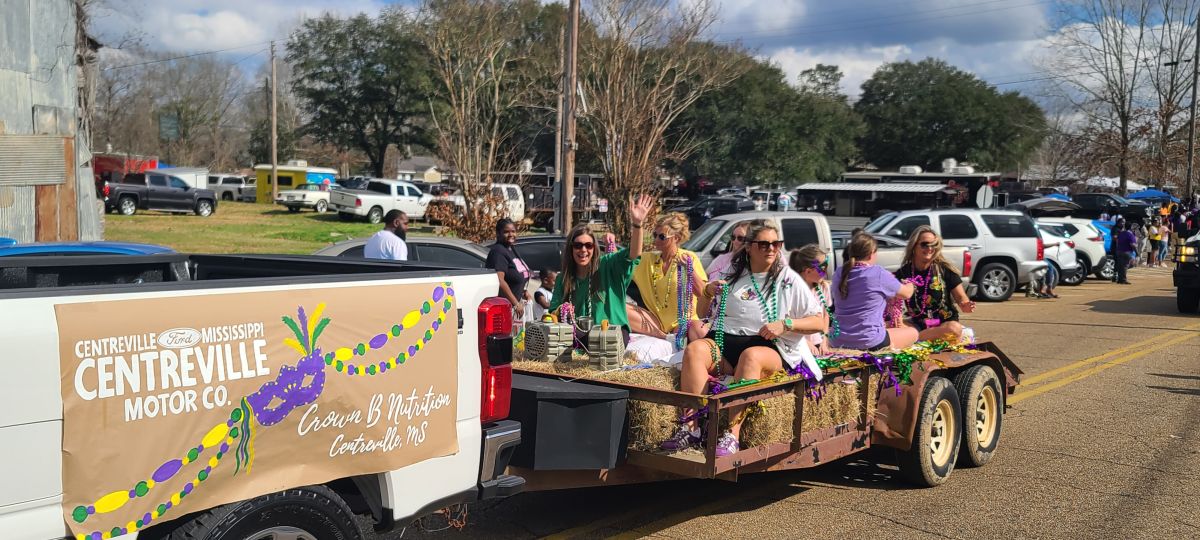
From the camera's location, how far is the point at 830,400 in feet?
19.6

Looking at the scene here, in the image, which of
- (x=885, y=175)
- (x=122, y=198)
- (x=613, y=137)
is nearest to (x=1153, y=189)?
(x=885, y=175)

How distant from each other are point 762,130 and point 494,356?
6445 cm

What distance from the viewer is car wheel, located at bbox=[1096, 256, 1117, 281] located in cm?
2547

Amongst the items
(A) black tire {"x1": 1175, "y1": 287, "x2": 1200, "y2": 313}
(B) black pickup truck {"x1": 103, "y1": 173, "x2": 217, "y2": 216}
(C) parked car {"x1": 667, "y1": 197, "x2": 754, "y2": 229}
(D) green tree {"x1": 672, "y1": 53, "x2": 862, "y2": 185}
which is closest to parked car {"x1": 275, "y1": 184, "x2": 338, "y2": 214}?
(B) black pickup truck {"x1": 103, "y1": 173, "x2": 217, "y2": 216}

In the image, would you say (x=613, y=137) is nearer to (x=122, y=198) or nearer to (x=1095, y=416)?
(x=1095, y=416)

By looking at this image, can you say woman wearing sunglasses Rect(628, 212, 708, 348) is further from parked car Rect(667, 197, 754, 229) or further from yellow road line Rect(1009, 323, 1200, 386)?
parked car Rect(667, 197, 754, 229)

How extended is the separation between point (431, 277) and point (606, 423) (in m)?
1.33

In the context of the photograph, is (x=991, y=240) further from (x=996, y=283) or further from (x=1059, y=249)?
(x=1059, y=249)

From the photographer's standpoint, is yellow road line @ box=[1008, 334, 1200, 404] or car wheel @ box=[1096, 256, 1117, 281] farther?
car wheel @ box=[1096, 256, 1117, 281]

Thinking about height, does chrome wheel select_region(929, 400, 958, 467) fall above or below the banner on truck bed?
below

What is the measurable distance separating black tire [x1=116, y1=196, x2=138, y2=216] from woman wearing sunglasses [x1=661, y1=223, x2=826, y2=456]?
3817 cm

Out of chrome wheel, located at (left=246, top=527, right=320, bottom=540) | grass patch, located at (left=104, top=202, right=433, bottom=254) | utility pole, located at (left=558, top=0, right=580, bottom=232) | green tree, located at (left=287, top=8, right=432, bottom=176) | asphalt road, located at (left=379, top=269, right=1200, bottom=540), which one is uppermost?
green tree, located at (left=287, top=8, right=432, bottom=176)

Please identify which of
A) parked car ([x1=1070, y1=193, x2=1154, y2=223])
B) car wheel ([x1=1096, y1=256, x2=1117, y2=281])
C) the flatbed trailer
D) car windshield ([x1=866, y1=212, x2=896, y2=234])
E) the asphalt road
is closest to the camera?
the flatbed trailer

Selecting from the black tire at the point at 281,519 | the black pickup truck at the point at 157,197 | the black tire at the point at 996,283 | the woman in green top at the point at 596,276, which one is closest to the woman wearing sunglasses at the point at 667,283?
the woman in green top at the point at 596,276
